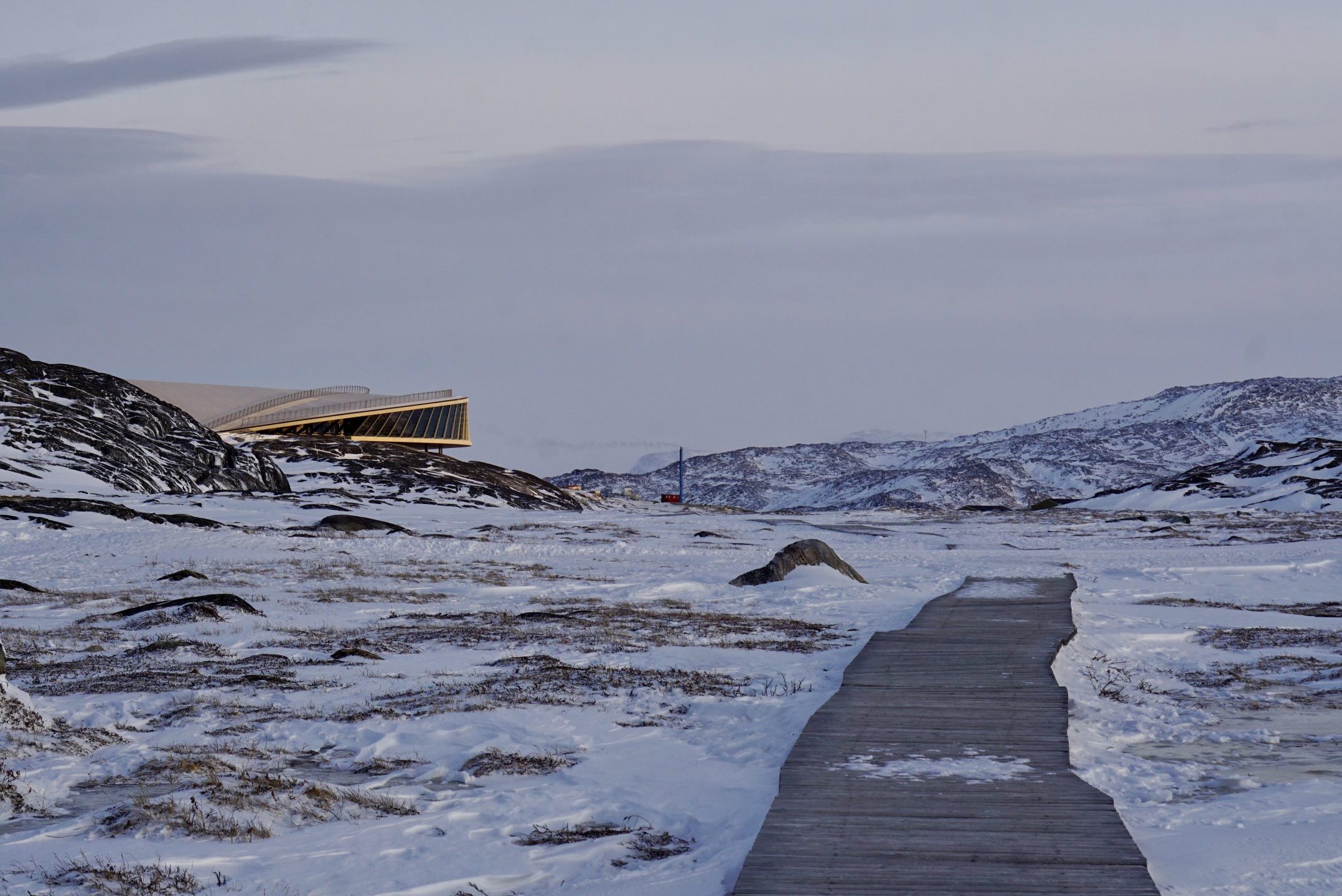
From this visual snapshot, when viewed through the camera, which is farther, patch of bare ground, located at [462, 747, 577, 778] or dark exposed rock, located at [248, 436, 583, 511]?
dark exposed rock, located at [248, 436, 583, 511]

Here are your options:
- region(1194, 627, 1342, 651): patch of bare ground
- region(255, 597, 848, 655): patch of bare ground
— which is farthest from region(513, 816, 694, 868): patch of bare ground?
region(1194, 627, 1342, 651): patch of bare ground

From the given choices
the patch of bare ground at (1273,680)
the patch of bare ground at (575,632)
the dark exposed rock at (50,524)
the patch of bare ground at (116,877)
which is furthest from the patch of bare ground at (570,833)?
the dark exposed rock at (50,524)

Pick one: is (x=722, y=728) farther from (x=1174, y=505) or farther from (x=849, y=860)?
(x=1174, y=505)

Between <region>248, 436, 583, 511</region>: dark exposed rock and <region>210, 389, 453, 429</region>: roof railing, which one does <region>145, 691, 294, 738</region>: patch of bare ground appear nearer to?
<region>248, 436, 583, 511</region>: dark exposed rock

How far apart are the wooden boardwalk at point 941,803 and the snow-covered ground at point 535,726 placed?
33 cm

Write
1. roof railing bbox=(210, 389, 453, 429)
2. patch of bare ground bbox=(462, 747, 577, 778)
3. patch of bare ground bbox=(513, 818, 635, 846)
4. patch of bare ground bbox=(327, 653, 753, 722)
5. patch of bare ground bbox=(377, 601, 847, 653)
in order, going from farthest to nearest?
roof railing bbox=(210, 389, 453, 429) < patch of bare ground bbox=(377, 601, 847, 653) < patch of bare ground bbox=(327, 653, 753, 722) < patch of bare ground bbox=(462, 747, 577, 778) < patch of bare ground bbox=(513, 818, 635, 846)

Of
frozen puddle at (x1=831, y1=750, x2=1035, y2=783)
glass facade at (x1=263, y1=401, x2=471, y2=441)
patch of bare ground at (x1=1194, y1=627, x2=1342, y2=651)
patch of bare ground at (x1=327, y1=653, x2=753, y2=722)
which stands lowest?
patch of bare ground at (x1=327, y1=653, x2=753, y2=722)

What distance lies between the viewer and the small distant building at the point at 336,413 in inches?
4641

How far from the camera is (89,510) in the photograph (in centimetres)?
3775

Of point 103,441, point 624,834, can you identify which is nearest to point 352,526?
point 103,441

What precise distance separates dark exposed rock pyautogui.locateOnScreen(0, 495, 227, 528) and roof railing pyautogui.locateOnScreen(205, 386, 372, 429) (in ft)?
262

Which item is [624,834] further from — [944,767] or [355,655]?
[355,655]

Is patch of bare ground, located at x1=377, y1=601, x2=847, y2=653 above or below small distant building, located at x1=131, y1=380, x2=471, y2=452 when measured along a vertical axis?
below

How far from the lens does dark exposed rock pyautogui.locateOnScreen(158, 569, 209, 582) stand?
23359 millimetres
